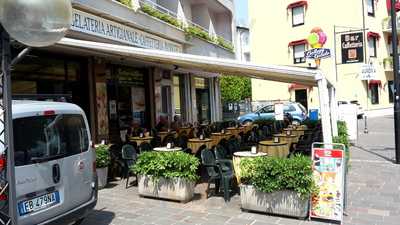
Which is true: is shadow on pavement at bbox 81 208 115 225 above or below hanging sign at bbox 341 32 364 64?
below

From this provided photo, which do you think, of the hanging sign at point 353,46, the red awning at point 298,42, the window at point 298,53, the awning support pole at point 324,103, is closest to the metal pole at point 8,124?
the awning support pole at point 324,103

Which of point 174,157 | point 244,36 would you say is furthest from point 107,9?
point 244,36

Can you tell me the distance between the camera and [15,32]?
3.29m

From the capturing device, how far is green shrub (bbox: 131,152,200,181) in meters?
7.23

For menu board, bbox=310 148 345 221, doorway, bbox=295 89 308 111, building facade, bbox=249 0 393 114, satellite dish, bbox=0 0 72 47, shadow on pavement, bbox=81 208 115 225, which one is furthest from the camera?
doorway, bbox=295 89 308 111

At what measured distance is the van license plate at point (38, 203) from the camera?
4.45 m

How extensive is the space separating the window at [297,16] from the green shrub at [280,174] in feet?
98.2

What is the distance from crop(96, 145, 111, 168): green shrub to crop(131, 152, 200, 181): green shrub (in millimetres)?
1442

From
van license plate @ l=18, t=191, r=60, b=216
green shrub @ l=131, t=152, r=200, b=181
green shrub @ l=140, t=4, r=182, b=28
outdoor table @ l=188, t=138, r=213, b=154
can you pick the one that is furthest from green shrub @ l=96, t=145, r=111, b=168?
green shrub @ l=140, t=4, r=182, b=28

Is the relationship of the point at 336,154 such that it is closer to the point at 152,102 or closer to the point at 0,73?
the point at 0,73

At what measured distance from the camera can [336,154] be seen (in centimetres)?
600

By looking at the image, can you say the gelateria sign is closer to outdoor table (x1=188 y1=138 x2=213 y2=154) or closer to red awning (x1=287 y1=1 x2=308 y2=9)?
outdoor table (x1=188 y1=138 x2=213 y2=154)

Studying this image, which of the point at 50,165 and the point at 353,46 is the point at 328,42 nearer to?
the point at 353,46

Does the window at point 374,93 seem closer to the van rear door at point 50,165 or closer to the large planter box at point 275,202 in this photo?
the large planter box at point 275,202
